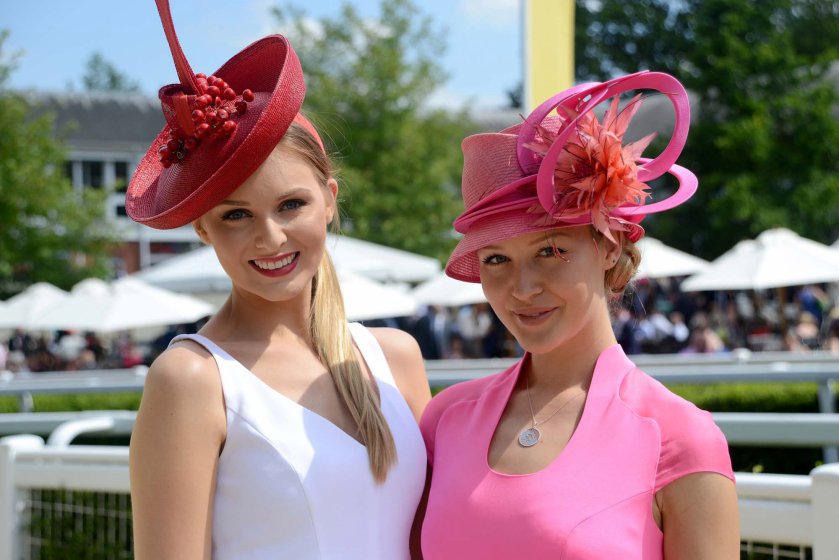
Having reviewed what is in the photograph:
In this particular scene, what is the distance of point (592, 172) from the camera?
2.07 m

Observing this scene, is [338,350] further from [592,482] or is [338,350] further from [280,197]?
[592,482]

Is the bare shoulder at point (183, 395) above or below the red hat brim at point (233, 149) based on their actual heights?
below

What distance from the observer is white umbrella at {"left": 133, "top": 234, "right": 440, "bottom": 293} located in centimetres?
1367

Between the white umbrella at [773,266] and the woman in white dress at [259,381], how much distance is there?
13.1 metres

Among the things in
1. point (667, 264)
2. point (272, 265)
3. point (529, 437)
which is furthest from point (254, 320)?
point (667, 264)

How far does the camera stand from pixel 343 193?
2.60m

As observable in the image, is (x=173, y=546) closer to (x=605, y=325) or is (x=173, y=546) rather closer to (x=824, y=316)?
(x=605, y=325)

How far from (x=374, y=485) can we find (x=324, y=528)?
0.51 ft

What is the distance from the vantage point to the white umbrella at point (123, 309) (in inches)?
593

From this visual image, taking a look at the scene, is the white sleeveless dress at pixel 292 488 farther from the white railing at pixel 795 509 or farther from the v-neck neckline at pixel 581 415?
the white railing at pixel 795 509

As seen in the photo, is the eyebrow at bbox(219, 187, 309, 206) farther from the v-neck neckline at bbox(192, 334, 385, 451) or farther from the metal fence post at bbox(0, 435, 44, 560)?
the metal fence post at bbox(0, 435, 44, 560)

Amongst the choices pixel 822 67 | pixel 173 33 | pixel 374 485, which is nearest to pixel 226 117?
pixel 173 33

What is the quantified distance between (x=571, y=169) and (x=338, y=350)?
734mm

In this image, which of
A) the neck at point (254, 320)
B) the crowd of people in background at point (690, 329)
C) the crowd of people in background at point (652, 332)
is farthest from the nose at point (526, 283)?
the crowd of people in background at point (690, 329)
